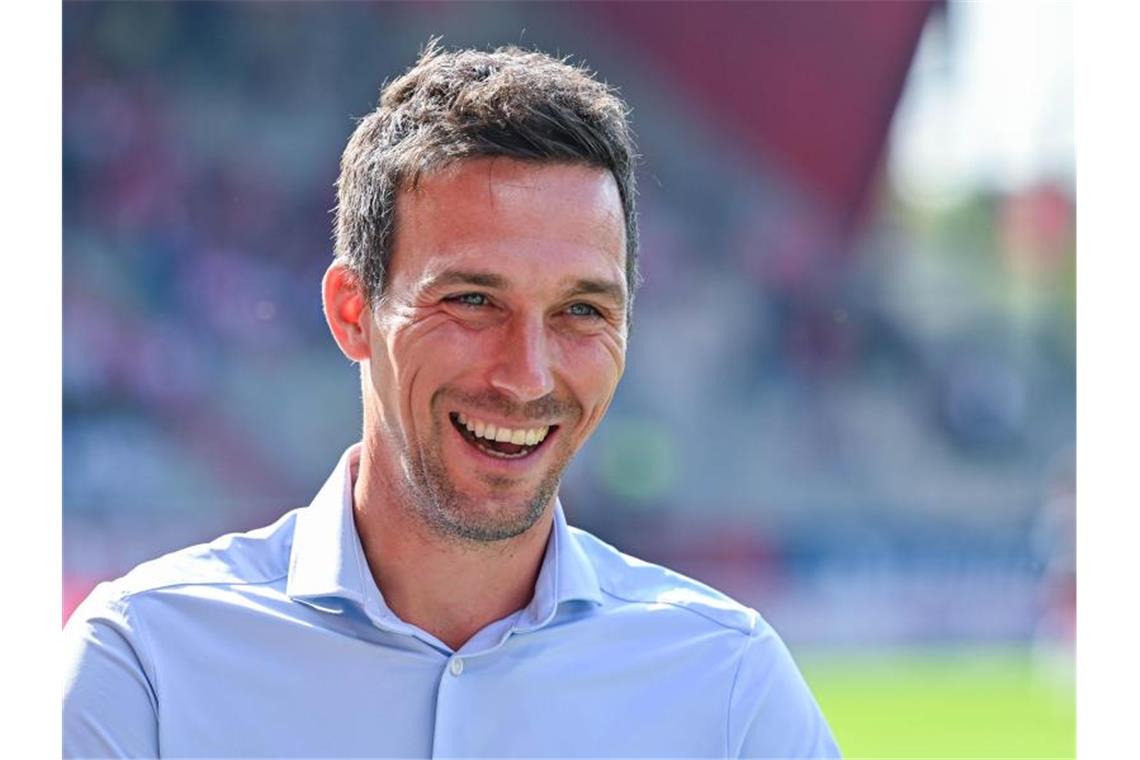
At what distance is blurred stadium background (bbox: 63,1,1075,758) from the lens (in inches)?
462

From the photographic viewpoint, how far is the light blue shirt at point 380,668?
1780 mm

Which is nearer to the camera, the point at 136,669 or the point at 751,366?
the point at 136,669

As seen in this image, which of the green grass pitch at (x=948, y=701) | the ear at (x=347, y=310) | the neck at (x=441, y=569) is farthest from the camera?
the green grass pitch at (x=948, y=701)

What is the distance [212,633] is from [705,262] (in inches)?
Answer: 465

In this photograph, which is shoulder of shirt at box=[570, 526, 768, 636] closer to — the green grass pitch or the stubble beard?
the stubble beard

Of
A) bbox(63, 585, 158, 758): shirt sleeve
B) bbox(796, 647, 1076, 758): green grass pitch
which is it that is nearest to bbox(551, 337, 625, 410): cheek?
bbox(63, 585, 158, 758): shirt sleeve

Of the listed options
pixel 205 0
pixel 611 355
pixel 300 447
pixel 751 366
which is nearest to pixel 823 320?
pixel 751 366

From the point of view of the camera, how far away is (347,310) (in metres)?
2.12

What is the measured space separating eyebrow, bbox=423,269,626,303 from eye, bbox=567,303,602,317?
0.02 m

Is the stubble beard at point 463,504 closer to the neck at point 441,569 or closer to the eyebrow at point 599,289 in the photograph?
the neck at point 441,569

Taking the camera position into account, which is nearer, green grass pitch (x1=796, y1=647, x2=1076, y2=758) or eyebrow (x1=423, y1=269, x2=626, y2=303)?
eyebrow (x1=423, y1=269, x2=626, y2=303)

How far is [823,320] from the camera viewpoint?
541 inches

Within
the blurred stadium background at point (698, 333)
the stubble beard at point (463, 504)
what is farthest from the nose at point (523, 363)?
the blurred stadium background at point (698, 333)
